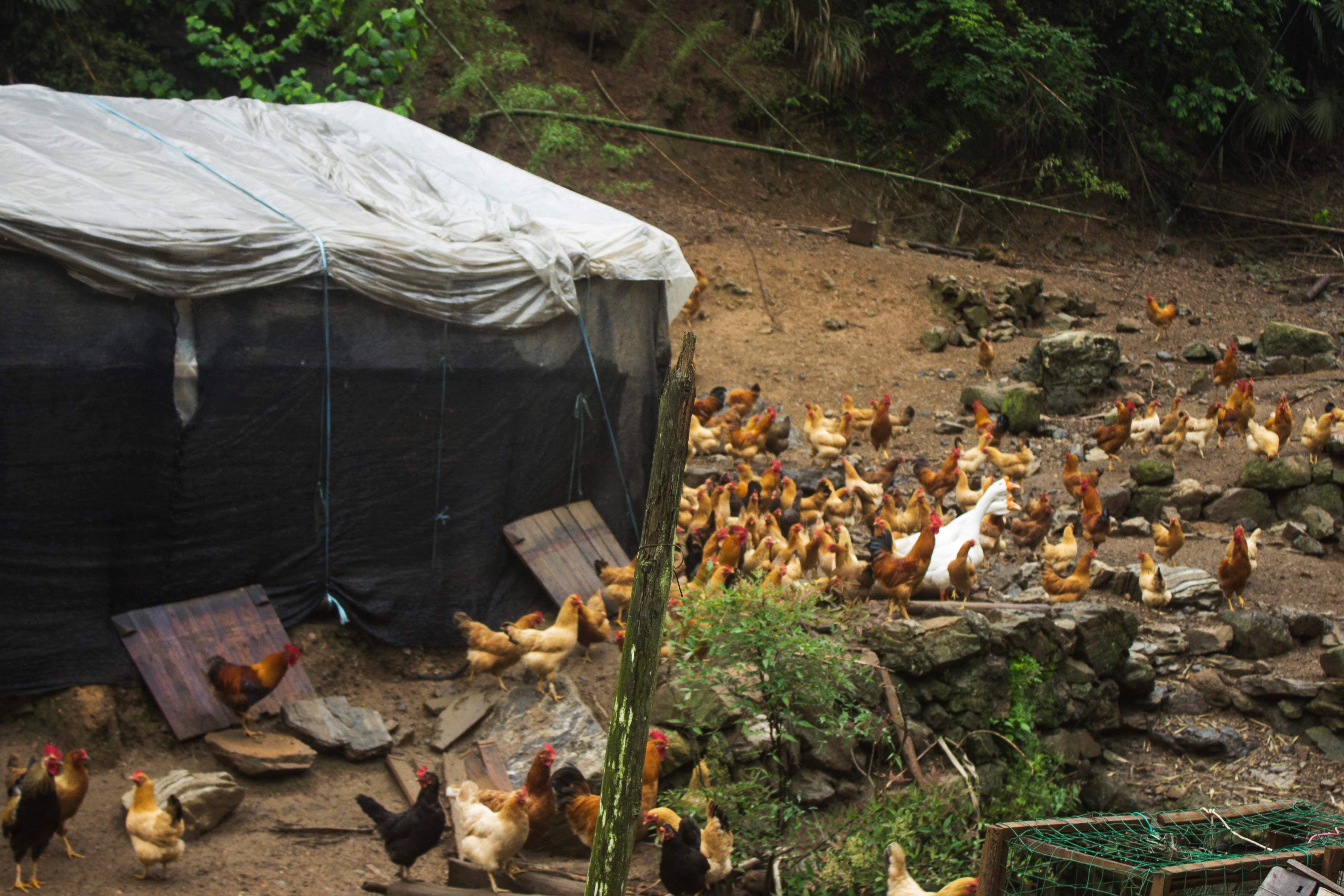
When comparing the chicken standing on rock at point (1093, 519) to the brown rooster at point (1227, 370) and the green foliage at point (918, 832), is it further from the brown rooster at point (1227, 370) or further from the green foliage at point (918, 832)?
the brown rooster at point (1227, 370)

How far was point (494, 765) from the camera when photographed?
6.05 metres

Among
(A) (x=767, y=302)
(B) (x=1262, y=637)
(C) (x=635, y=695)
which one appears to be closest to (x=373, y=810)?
(C) (x=635, y=695)

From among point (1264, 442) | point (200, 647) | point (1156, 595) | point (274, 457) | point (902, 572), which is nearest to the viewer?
point (200, 647)

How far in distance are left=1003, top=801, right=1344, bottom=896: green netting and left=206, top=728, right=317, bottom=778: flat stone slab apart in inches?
153

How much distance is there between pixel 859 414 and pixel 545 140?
5.54 meters

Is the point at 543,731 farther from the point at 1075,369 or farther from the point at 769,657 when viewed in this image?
the point at 1075,369

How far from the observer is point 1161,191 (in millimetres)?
22953

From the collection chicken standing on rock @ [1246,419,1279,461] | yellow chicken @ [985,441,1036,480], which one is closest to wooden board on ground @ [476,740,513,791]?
yellow chicken @ [985,441,1036,480]

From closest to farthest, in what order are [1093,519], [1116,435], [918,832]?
[918,832]
[1093,519]
[1116,435]

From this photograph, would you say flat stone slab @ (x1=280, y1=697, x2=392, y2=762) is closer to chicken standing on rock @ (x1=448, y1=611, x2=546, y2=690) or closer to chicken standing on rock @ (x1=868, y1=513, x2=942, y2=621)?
chicken standing on rock @ (x1=448, y1=611, x2=546, y2=690)

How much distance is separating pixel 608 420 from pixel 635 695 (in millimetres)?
5517

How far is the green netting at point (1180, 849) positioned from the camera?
11.2ft

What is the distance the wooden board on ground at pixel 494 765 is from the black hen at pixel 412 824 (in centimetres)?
92

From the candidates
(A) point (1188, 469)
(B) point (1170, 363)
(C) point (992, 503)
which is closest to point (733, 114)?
(B) point (1170, 363)
